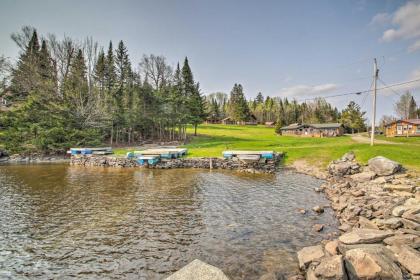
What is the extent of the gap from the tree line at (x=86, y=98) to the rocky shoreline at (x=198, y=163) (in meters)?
9.17

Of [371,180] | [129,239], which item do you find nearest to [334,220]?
[371,180]

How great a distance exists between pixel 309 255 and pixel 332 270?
1305mm

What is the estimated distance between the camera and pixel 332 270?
18.2 feet

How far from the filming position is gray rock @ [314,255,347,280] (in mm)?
5402

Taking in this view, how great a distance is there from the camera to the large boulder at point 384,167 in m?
15.7

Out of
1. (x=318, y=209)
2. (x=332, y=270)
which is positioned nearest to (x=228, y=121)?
(x=318, y=209)

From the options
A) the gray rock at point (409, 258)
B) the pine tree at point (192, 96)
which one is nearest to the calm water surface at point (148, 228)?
the gray rock at point (409, 258)

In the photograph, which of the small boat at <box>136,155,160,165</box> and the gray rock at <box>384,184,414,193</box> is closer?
the gray rock at <box>384,184,414,193</box>

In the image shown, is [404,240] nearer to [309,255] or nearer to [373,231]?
[373,231]

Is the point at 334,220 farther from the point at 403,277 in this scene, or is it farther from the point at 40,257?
the point at 40,257

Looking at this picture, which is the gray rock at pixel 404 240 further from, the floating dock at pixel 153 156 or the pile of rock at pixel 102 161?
the pile of rock at pixel 102 161

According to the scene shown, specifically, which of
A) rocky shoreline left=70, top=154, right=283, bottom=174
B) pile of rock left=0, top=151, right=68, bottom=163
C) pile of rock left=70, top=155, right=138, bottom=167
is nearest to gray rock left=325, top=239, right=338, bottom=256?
rocky shoreline left=70, top=154, right=283, bottom=174

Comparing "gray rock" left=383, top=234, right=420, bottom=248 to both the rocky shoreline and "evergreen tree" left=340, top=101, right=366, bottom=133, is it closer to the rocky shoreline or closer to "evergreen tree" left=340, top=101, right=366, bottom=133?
the rocky shoreline

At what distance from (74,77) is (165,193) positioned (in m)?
37.2
